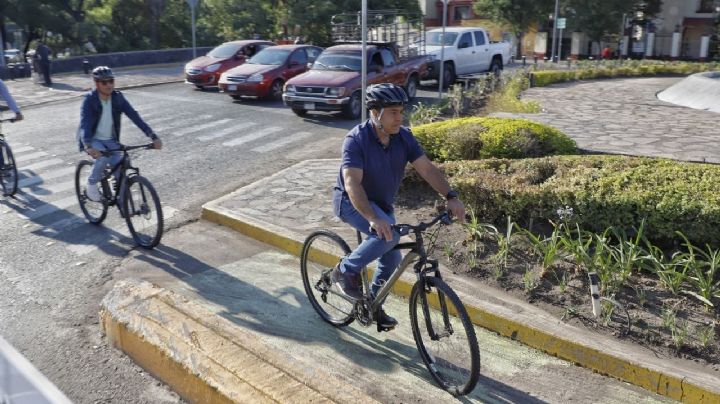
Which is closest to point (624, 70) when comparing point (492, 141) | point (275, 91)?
point (275, 91)

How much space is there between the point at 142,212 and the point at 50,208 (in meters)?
2.18

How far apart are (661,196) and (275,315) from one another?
3.39m

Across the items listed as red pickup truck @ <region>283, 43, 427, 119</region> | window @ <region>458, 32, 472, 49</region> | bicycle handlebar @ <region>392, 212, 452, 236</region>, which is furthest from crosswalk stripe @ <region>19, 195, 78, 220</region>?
window @ <region>458, 32, 472, 49</region>

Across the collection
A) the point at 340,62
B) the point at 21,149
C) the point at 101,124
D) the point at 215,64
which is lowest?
the point at 21,149

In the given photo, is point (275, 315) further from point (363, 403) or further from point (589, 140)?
point (589, 140)

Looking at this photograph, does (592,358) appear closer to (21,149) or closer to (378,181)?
(378,181)

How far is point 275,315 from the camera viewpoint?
5254mm

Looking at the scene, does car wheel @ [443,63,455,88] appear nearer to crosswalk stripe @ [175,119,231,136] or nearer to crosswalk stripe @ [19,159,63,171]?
crosswalk stripe @ [175,119,231,136]

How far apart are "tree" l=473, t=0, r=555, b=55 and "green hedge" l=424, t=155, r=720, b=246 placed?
1436 inches

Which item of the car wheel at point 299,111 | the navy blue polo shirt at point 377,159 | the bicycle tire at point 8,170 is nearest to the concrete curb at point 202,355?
the navy blue polo shirt at point 377,159

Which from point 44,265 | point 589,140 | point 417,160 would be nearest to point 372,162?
point 417,160

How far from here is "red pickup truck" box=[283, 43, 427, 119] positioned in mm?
13953

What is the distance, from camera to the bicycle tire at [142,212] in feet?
21.6

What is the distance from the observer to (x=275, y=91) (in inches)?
677
